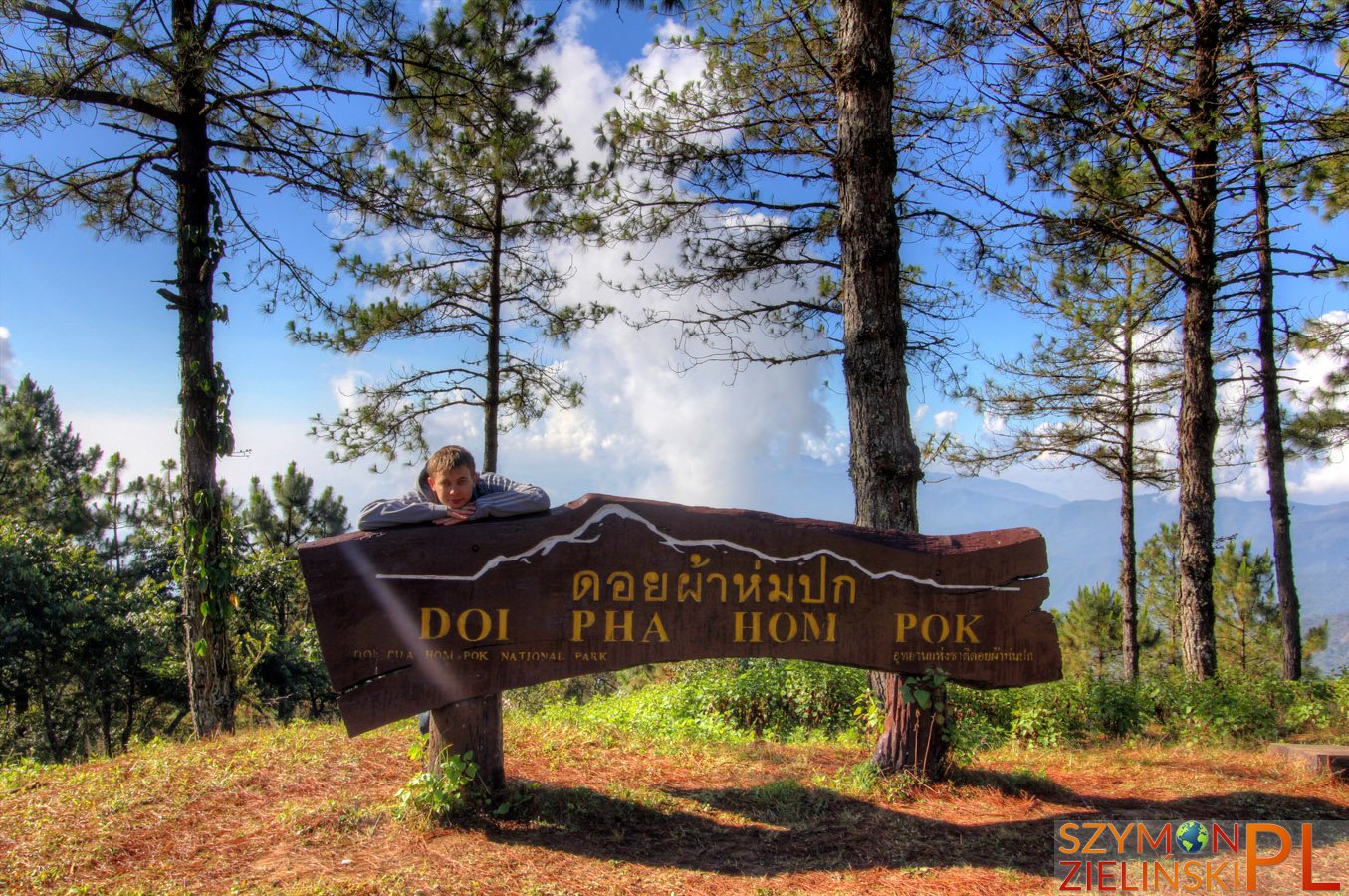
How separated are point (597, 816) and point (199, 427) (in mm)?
5431

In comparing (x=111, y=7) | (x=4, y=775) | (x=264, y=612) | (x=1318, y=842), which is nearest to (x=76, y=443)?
(x=264, y=612)

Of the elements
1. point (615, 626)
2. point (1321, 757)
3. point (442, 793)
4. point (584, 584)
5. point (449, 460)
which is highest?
point (449, 460)

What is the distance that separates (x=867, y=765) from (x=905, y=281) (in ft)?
21.8

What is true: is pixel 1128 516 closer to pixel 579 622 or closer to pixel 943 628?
pixel 943 628

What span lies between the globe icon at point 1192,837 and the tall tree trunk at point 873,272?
2905 mm

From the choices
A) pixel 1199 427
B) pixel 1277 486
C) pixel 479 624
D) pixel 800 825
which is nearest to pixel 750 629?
pixel 800 825

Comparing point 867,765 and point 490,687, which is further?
point 867,765

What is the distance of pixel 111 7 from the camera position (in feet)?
23.1

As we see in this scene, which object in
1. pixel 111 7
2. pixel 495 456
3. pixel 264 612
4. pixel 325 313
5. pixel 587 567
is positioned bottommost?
pixel 264 612

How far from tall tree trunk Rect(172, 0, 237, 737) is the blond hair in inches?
158

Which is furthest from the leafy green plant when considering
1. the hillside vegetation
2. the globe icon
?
the globe icon

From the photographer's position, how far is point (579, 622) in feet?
13.9

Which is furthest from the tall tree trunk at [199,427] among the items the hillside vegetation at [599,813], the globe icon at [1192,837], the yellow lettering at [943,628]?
the globe icon at [1192,837]

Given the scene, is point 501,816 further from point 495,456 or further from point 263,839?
point 495,456
